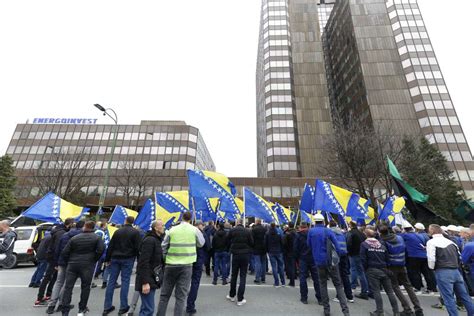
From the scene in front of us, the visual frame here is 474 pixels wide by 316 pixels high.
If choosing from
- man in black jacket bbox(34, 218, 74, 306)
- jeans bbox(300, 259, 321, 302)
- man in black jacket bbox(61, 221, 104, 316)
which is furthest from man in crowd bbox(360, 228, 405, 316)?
man in black jacket bbox(34, 218, 74, 306)

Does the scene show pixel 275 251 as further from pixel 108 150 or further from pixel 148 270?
pixel 108 150

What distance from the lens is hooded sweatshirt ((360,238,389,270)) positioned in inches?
220

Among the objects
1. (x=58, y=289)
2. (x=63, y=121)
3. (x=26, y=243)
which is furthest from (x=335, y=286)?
(x=63, y=121)

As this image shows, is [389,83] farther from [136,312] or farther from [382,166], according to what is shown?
[136,312]

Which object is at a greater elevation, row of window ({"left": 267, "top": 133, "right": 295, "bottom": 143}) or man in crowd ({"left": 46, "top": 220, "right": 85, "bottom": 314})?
row of window ({"left": 267, "top": 133, "right": 295, "bottom": 143})

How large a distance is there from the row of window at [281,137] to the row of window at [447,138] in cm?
2661

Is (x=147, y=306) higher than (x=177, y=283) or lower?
lower

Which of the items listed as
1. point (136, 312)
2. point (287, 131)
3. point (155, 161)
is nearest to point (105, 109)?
point (136, 312)

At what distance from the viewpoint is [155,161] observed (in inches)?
1868

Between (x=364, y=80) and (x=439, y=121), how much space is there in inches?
676

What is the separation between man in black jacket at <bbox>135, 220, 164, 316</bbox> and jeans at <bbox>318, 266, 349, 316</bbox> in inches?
141

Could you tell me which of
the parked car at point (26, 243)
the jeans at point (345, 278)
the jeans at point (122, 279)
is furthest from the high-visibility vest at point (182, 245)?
the parked car at point (26, 243)

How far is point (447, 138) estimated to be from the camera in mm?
47656

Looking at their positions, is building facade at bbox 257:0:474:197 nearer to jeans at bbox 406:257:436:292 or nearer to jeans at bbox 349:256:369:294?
jeans at bbox 406:257:436:292
